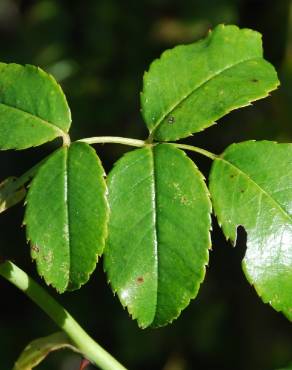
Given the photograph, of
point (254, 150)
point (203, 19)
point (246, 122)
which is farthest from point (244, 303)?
point (254, 150)

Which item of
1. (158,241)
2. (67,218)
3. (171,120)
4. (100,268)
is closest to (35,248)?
(67,218)

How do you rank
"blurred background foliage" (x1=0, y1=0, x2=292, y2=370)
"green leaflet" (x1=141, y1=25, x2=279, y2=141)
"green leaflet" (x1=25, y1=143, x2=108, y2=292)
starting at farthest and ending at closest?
1. "blurred background foliage" (x1=0, y1=0, x2=292, y2=370)
2. "green leaflet" (x1=141, y1=25, x2=279, y2=141)
3. "green leaflet" (x1=25, y1=143, x2=108, y2=292)

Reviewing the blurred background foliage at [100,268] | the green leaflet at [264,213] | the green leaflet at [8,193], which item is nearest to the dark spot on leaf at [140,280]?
the green leaflet at [264,213]

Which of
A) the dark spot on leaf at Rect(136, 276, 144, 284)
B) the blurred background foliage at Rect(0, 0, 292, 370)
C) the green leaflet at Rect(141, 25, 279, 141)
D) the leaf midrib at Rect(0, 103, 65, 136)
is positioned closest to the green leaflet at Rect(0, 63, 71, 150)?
the leaf midrib at Rect(0, 103, 65, 136)

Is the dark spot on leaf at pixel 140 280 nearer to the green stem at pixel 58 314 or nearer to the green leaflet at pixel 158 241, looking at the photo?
the green leaflet at pixel 158 241

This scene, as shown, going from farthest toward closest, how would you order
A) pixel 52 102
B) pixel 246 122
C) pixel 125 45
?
pixel 125 45 < pixel 246 122 < pixel 52 102

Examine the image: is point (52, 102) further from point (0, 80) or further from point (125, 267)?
point (125, 267)

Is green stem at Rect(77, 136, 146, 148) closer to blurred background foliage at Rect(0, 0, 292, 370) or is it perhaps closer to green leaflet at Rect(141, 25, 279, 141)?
green leaflet at Rect(141, 25, 279, 141)
